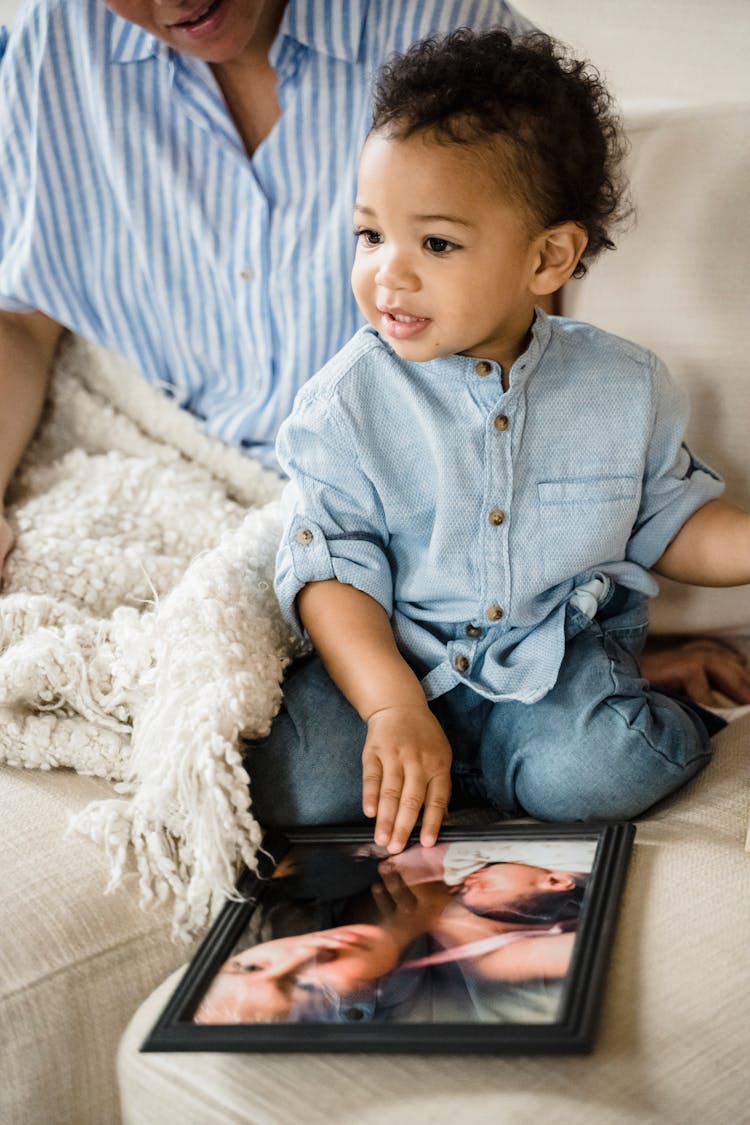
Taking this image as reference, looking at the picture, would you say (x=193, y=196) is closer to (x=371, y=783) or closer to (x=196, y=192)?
(x=196, y=192)

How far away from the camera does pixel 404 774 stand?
3.10 feet

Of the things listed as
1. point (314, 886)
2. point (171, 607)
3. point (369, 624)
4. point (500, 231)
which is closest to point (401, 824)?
point (314, 886)

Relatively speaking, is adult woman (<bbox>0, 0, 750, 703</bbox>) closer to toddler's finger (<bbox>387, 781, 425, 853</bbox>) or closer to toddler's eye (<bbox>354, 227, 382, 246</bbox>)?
toddler's eye (<bbox>354, 227, 382, 246</bbox>)

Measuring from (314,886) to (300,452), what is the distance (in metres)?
0.39

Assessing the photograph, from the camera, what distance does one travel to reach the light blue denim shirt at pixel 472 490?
104cm

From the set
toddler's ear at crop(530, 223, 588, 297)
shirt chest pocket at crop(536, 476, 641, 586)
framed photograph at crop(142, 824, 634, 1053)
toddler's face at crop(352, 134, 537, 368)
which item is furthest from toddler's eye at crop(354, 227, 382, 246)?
framed photograph at crop(142, 824, 634, 1053)

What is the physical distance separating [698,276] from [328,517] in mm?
447

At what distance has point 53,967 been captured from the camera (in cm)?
82

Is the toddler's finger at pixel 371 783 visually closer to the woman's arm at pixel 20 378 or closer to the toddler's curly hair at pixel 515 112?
the toddler's curly hair at pixel 515 112

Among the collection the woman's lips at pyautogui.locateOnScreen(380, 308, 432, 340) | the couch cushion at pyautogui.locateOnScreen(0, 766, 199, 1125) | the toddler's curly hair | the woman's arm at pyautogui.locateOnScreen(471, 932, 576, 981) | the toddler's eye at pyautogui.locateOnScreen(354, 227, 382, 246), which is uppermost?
the toddler's curly hair

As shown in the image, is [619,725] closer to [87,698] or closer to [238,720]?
[238,720]

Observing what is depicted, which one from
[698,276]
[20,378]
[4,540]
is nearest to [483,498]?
[698,276]

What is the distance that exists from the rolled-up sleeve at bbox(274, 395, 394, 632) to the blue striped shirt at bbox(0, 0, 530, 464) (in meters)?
0.30

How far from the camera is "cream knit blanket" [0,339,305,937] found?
0.92m
